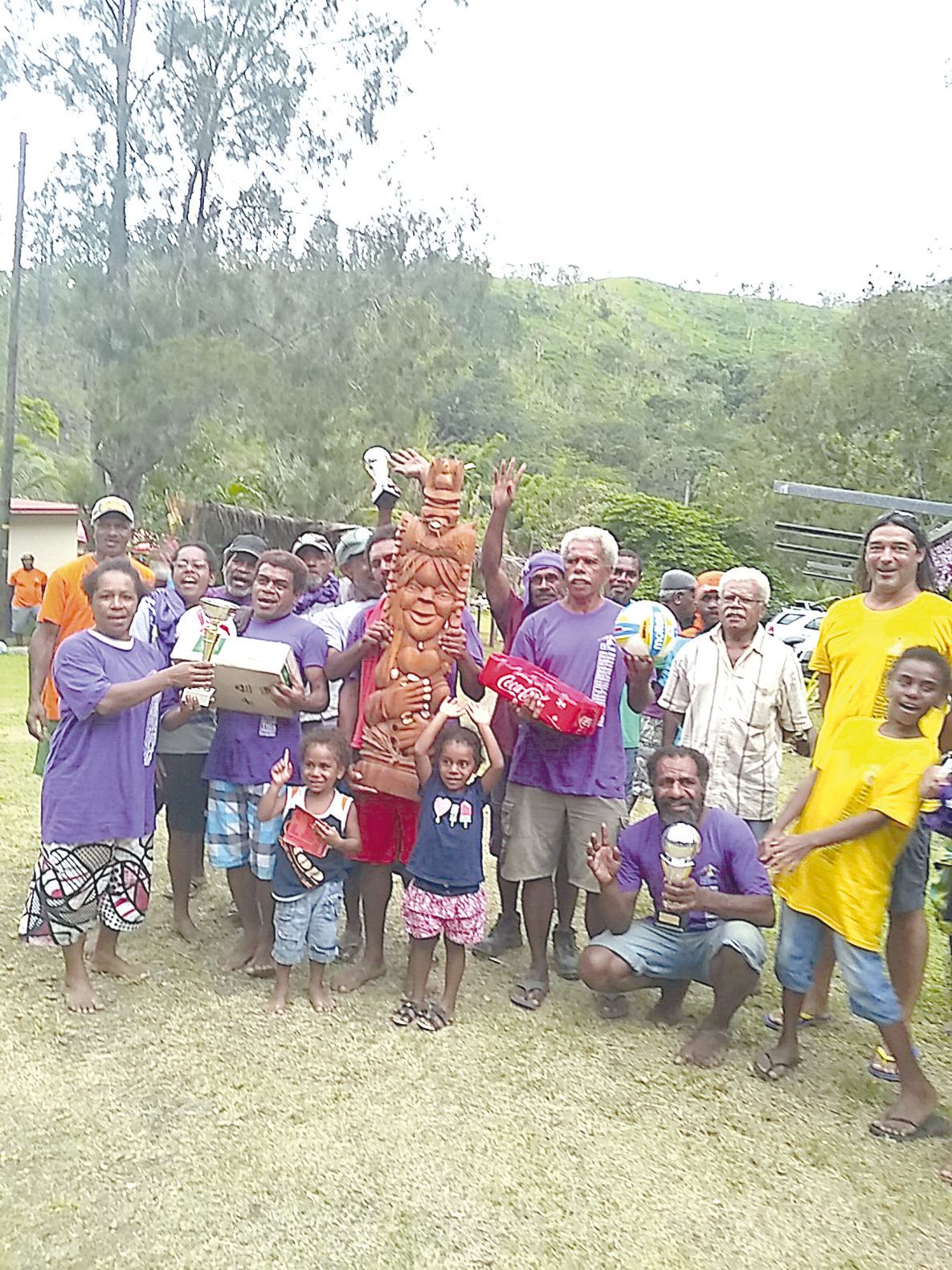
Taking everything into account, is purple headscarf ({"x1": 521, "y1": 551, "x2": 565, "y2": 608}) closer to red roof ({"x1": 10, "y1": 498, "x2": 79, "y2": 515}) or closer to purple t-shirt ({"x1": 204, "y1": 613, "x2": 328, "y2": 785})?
purple t-shirt ({"x1": 204, "y1": 613, "x2": 328, "y2": 785})

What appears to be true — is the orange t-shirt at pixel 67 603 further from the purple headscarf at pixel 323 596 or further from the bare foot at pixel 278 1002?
the bare foot at pixel 278 1002

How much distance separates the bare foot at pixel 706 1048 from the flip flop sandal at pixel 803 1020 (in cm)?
31

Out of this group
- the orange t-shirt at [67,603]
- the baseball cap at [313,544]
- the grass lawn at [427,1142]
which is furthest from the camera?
the baseball cap at [313,544]

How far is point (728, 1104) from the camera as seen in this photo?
11.1 feet

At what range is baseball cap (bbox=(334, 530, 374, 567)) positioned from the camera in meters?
4.80

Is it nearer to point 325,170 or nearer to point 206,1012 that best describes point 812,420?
point 325,170

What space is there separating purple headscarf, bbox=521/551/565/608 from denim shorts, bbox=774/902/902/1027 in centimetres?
163

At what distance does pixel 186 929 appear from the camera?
4645 millimetres

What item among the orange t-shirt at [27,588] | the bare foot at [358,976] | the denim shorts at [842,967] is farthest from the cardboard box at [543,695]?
the orange t-shirt at [27,588]

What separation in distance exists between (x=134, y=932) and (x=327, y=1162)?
6.48ft

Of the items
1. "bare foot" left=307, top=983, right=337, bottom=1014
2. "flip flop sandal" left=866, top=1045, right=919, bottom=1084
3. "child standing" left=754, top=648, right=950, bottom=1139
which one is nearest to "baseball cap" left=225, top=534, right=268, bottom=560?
"bare foot" left=307, top=983, right=337, bottom=1014

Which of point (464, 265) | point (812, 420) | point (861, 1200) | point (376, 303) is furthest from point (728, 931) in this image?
point (812, 420)

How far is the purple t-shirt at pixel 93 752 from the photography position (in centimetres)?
365

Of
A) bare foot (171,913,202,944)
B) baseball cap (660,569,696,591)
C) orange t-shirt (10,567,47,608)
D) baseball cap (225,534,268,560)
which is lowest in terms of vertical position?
orange t-shirt (10,567,47,608)
